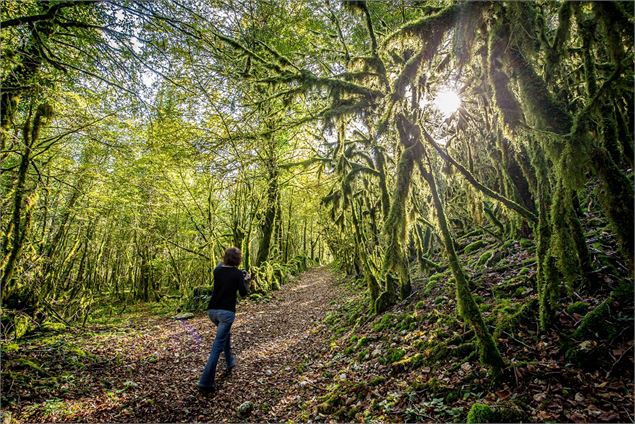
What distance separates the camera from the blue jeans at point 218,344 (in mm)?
5695

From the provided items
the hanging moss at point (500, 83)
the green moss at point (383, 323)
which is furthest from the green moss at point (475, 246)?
the hanging moss at point (500, 83)

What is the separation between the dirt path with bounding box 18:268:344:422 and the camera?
500 cm

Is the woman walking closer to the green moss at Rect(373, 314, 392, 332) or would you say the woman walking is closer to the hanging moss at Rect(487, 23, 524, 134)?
the green moss at Rect(373, 314, 392, 332)

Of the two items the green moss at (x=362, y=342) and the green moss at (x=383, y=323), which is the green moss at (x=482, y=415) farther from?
the green moss at (x=383, y=323)

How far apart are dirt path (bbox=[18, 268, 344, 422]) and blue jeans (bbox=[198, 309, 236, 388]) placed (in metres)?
0.27

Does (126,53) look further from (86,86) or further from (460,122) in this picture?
(460,122)

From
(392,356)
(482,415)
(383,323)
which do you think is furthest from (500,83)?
(383,323)

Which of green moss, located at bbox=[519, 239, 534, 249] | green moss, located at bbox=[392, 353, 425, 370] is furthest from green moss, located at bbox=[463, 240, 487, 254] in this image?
green moss, located at bbox=[392, 353, 425, 370]

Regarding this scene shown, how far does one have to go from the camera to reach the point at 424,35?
469 centimetres

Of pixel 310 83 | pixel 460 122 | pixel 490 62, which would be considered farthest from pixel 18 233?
pixel 460 122

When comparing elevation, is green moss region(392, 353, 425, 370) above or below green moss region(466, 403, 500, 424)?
below

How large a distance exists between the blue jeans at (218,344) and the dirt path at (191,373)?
27cm

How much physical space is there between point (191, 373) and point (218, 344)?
1.50 meters

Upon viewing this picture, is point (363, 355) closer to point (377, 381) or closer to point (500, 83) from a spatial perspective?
point (377, 381)
